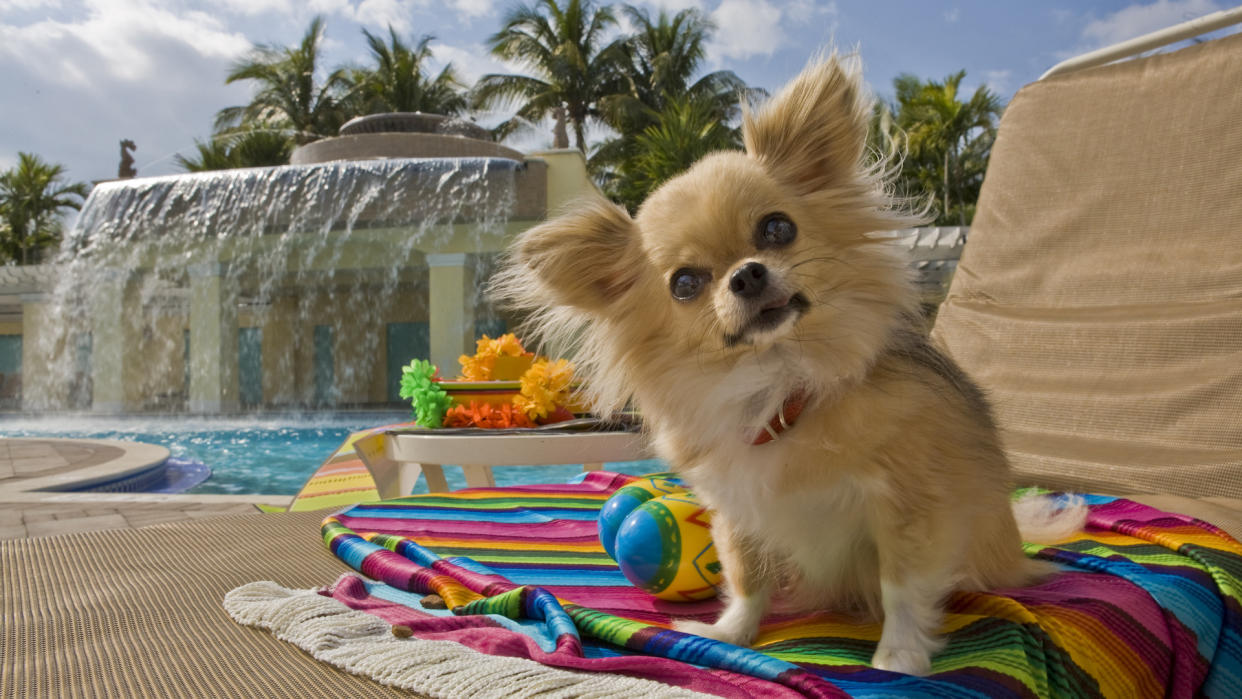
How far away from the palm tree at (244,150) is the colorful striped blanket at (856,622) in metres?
24.8

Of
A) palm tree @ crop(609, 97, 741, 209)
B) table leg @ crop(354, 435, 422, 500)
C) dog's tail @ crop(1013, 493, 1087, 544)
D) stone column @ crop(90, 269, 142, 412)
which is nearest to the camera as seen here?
dog's tail @ crop(1013, 493, 1087, 544)

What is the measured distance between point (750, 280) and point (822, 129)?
1.41 feet

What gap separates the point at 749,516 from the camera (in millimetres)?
1325

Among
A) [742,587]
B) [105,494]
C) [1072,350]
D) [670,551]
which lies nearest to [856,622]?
[742,587]

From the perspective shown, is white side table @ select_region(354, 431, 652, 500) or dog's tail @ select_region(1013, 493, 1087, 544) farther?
white side table @ select_region(354, 431, 652, 500)

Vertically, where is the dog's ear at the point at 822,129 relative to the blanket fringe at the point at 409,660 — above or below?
above

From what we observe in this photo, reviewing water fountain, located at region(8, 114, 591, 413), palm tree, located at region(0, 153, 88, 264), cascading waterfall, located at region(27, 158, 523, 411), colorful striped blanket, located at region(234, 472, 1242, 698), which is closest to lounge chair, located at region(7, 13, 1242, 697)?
colorful striped blanket, located at region(234, 472, 1242, 698)

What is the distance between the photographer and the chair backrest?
92.3 inches

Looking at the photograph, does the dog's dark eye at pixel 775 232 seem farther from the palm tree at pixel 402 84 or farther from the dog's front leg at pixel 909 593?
the palm tree at pixel 402 84

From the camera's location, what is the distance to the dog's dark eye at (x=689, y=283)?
1.39 m

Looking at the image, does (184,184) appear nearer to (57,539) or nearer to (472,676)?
(57,539)

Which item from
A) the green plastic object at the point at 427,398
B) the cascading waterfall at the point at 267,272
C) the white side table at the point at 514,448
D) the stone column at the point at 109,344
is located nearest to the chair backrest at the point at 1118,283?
the white side table at the point at 514,448

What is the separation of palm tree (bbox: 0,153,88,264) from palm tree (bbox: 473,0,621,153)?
1679cm

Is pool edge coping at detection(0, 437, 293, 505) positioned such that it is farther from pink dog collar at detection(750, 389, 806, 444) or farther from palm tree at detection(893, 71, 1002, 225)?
palm tree at detection(893, 71, 1002, 225)
